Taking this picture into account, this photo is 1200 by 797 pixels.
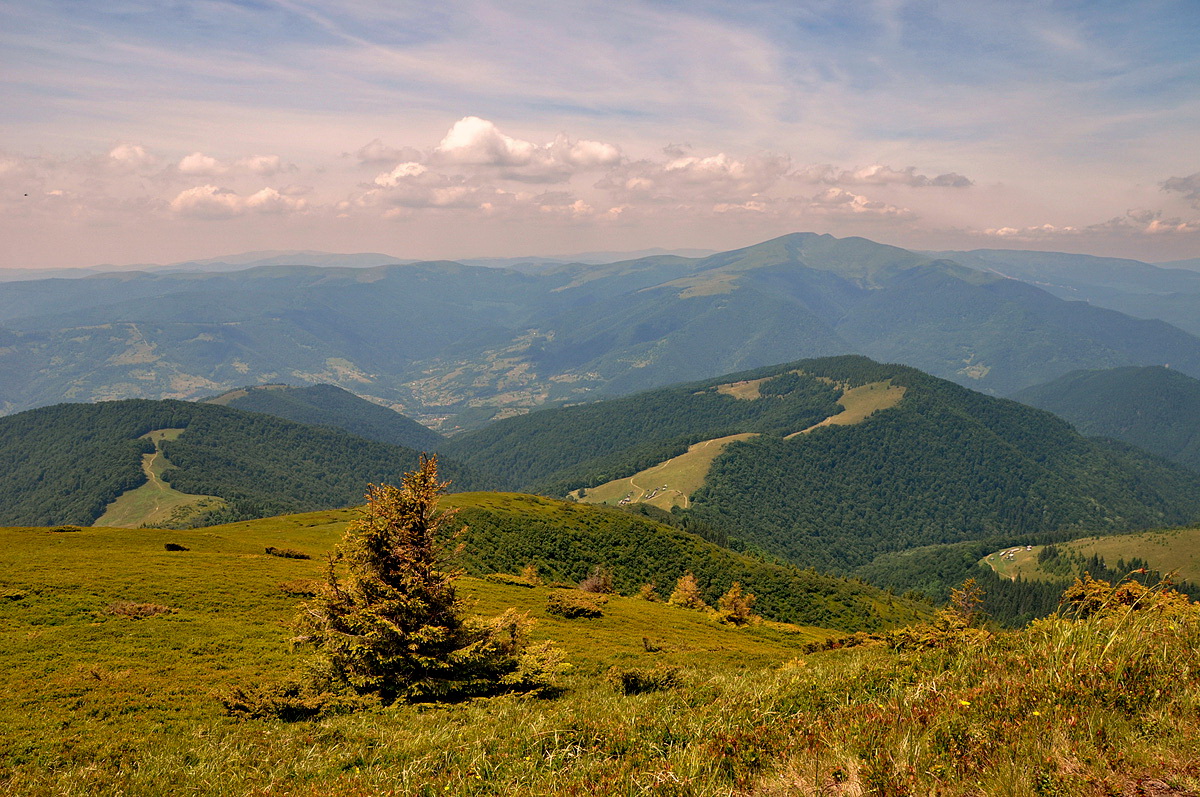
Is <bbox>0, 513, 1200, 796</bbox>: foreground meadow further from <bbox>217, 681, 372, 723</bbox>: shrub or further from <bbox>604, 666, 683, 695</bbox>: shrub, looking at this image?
<bbox>217, 681, 372, 723</bbox>: shrub

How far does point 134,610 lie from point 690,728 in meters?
41.4

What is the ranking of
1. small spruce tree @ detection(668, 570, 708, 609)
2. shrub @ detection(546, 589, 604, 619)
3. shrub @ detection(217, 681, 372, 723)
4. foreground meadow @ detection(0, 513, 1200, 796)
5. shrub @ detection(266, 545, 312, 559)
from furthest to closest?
small spruce tree @ detection(668, 570, 708, 609) → shrub @ detection(266, 545, 312, 559) → shrub @ detection(546, 589, 604, 619) → shrub @ detection(217, 681, 372, 723) → foreground meadow @ detection(0, 513, 1200, 796)

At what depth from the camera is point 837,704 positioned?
12.2 meters

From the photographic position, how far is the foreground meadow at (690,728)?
25.3 feet

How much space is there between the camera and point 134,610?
37250 millimetres

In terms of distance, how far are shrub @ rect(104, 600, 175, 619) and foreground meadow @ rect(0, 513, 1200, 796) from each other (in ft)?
14.6

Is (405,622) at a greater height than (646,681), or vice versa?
(405,622)

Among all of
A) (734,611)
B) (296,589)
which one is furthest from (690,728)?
(734,611)

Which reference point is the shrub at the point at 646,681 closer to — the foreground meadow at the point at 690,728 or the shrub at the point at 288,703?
the foreground meadow at the point at 690,728

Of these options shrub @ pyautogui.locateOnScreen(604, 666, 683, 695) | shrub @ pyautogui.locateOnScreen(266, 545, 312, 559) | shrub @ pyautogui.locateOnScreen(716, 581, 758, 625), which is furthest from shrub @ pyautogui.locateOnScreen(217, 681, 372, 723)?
shrub @ pyautogui.locateOnScreen(716, 581, 758, 625)

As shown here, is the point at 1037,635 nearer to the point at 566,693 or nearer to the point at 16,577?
the point at 566,693

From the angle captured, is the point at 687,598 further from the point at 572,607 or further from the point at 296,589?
the point at 296,589

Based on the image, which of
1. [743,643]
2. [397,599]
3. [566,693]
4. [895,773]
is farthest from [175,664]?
[743,643]

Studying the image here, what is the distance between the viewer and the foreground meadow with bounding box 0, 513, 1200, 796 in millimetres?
7707
